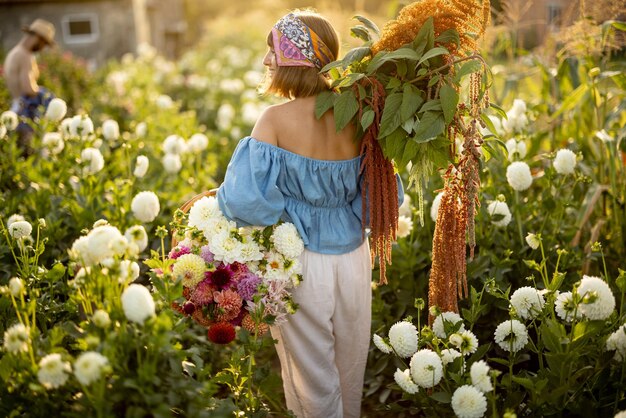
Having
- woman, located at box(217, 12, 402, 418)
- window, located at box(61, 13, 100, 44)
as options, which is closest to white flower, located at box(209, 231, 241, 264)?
woman, located at box(217, 12, 402, 418)

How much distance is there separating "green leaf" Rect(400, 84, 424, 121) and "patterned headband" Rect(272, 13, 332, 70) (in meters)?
0.36

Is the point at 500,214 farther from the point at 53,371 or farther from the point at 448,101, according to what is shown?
the point at 53,371

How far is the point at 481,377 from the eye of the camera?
1.99 meters

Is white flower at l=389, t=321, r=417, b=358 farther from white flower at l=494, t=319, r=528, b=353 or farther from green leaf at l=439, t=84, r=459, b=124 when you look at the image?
green leaf at l=439, t=84, r=459, b=124

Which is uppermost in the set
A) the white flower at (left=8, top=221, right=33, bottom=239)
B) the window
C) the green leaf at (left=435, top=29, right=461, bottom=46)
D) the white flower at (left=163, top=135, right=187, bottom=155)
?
the window

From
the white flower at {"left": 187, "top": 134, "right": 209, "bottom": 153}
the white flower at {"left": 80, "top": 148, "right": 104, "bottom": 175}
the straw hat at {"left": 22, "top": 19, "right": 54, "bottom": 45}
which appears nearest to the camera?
the white flower at {"left": 80, "top": 148, "right": 104, "bottom": 175}

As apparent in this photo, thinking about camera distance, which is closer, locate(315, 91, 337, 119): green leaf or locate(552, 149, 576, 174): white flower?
locate(315, 91, 337, 119): green leaf

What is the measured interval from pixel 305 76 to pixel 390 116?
373mm

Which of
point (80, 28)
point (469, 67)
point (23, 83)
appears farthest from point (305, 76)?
point (80, 28)

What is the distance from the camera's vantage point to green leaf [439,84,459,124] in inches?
89.7

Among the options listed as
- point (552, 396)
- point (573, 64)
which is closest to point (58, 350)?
point (552, 396)

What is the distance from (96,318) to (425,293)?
2003mm

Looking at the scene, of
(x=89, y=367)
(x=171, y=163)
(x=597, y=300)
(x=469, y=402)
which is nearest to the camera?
(x=89, y=367)

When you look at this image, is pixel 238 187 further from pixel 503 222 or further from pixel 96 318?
pixel 503 222
